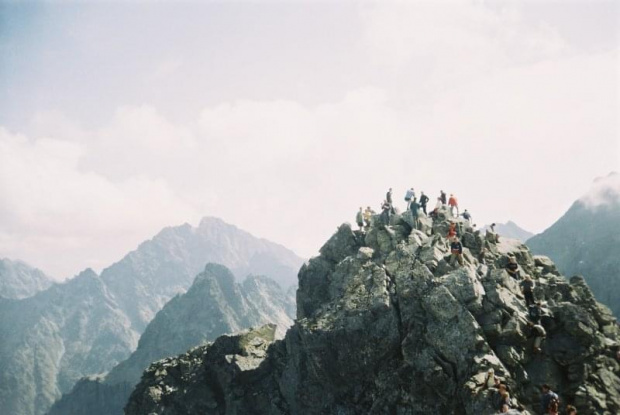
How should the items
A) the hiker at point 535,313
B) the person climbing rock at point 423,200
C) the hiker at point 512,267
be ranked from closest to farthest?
the hiker at point 535,313 → the hiker at point 512,267 → the person climbing rock at point 423,200

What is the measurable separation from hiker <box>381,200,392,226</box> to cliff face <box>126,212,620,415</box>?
1.38 meters

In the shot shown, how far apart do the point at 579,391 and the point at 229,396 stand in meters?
40.9

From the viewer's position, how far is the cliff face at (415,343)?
32.4 meters

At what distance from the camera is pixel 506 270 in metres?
40.2

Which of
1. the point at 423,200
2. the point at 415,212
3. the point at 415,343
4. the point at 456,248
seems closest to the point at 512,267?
the point at 456,248

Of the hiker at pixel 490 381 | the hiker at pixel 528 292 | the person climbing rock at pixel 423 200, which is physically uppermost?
the person climbing rock at pixel 423 200

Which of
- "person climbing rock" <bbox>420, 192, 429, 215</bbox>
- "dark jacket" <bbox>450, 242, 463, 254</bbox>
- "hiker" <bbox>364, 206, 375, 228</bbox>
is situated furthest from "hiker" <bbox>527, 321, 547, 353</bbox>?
"hiker" <bbox>364, 206, 375, 228</bbox>

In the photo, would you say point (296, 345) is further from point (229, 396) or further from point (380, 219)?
point (380, 219)

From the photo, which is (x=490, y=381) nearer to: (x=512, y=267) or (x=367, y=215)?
(x=512, y=267)

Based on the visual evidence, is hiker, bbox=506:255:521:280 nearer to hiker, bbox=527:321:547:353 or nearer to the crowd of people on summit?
the crowd of people on summit

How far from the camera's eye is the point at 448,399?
105 ft

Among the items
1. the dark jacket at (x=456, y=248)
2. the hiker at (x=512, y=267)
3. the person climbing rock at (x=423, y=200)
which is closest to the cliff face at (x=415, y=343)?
the hiker at (x=512, y=267)

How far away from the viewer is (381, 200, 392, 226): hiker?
54.8 meters

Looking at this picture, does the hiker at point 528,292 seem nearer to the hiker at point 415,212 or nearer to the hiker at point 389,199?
the hiker at point 415,212
